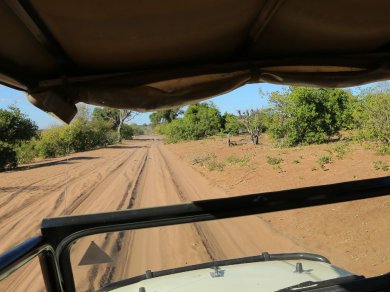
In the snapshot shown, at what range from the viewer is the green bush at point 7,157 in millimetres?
26031

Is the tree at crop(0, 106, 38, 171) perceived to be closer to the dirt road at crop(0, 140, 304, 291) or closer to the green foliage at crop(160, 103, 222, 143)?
the dirt road at crop(0, 140, 304, 291)

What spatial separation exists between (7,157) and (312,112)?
18.0m

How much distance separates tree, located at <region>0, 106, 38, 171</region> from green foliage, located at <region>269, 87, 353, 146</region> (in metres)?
16.1

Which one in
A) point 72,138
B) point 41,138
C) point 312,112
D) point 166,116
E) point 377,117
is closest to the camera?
point 377,117

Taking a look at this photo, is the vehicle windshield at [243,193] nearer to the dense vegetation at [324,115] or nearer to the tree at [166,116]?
the dense vegetation at [324,115]

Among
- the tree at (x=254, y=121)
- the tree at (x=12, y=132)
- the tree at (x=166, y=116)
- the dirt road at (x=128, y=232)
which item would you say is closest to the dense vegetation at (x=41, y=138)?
the tree at (x=12, y=132)

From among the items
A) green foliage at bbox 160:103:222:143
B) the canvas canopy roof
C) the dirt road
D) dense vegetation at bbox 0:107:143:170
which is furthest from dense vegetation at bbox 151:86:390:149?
green foliage at bbox 160:103:222:143

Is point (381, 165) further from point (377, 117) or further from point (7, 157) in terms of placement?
point (7, 157)

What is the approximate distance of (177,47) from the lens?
264 centimetres

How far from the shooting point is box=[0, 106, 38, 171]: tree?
26.3m

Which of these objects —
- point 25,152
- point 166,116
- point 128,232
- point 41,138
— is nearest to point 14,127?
point 25,152

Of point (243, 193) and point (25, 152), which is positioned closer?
point (243, 193)

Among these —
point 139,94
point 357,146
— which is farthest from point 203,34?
point 357,146

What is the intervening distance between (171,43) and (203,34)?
206 mm
